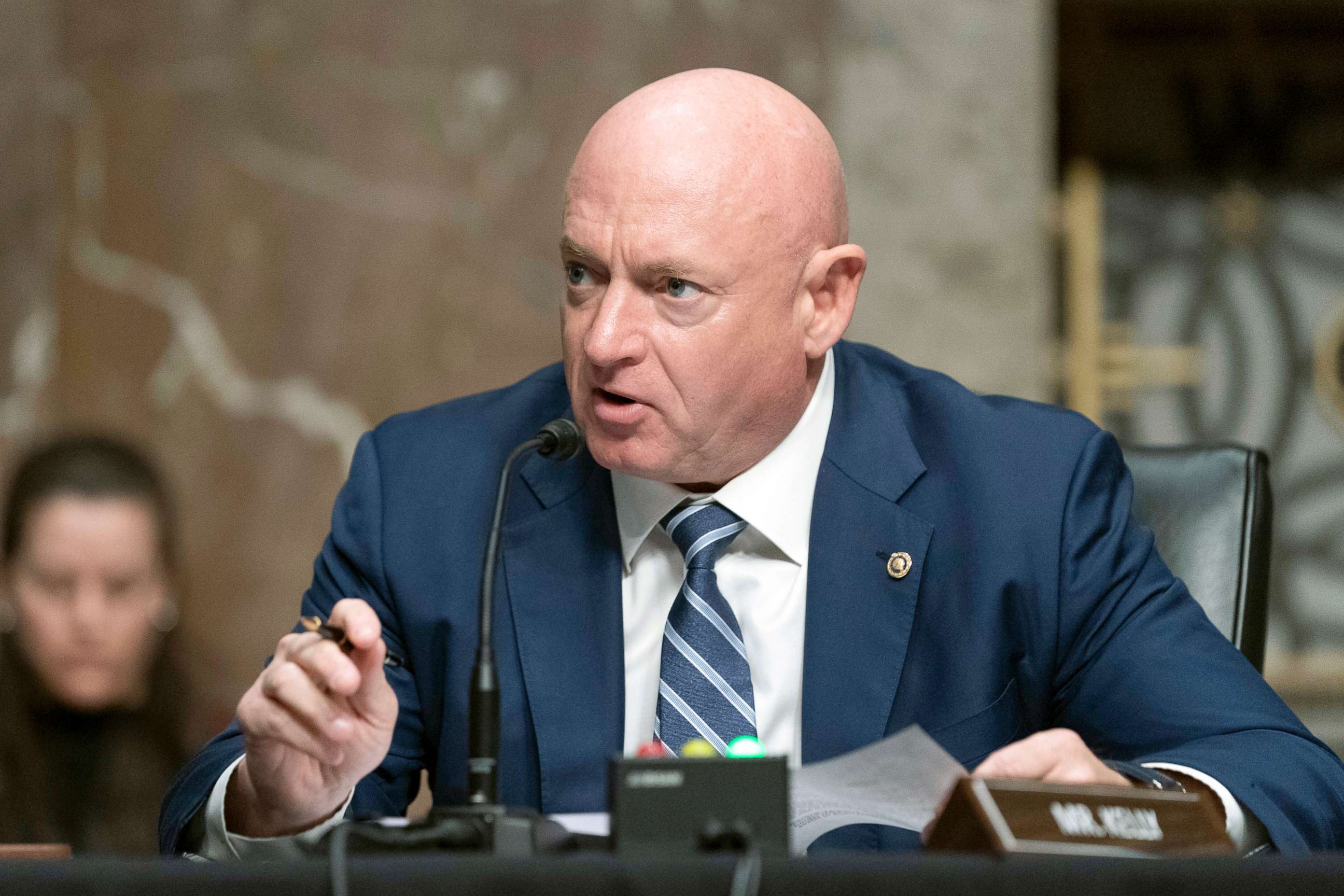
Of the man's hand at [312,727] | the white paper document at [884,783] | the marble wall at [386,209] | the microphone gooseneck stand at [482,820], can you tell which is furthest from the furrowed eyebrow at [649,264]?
the marble wall at [386,209]

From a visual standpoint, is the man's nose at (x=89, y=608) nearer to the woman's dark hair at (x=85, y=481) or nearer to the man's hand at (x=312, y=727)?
the woman's dark hair at (x=85, y=481)

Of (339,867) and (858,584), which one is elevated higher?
(858,584)

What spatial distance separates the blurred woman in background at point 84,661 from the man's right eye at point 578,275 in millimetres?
1630

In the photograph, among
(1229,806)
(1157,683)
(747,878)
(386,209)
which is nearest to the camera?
(747,878)

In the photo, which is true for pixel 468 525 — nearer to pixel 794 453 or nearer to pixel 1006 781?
pixel 794 453

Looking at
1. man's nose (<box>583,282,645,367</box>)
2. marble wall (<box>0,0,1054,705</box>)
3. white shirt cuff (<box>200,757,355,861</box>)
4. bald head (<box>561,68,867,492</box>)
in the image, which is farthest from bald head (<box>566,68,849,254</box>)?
marble wall (<box>0,0,1054,705</box>)

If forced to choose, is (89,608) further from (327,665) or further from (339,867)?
(339,867)

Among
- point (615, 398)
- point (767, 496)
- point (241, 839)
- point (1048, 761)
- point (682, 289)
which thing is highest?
point (682, 289)

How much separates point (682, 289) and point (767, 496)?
0.28 m

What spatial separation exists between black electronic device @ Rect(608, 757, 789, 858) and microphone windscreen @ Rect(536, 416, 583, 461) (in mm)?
414

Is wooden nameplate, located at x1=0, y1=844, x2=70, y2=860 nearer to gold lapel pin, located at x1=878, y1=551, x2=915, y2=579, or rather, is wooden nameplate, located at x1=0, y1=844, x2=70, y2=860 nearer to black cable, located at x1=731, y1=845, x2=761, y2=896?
black cable, located at x1=731, y1=845, x2=761, y2=896

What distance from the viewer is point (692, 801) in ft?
3.12

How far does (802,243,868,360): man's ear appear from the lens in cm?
164

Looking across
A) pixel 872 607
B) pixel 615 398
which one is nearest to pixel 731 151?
pixel 615 398
